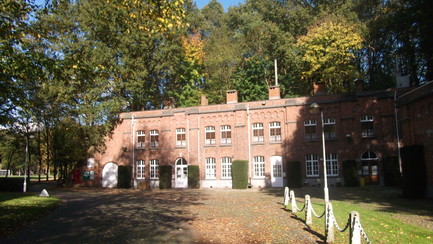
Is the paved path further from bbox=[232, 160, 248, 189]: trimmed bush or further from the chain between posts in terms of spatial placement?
bbox=[232, 160, 248, 189]: trimmed bush

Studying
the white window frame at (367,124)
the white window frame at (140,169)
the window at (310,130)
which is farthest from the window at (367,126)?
the white window frame at (140,169)

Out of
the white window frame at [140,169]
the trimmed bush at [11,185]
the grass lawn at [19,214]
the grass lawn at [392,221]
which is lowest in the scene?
the grass lawn at [392,221]

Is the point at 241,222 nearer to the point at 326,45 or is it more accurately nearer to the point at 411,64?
the point at 326,45

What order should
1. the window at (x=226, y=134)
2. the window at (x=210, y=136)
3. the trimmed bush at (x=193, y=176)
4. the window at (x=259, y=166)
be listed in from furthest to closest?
the window at (x=210, y=136)
the window at (x=226, y=134)
the trimmed bush at (x=193, y=176)
the window at (x=259, y=166)

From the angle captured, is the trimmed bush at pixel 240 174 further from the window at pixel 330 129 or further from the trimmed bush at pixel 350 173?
the trimmed bush at pixel 350 173

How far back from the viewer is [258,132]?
108 feet

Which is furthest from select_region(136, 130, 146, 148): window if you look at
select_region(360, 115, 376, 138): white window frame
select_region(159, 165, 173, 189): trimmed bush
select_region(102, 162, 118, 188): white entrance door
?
select_region(360, 115, 376, 138): white window frame

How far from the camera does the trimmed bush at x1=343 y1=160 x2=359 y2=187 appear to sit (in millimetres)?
28703

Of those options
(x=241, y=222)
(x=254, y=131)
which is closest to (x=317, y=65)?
→ (x=254, y=131)

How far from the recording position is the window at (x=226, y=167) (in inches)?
1297

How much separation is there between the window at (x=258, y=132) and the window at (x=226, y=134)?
2.37 m

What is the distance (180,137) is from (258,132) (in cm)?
797

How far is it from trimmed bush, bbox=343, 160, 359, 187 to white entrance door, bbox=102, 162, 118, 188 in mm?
22580

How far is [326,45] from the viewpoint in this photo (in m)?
34.7
